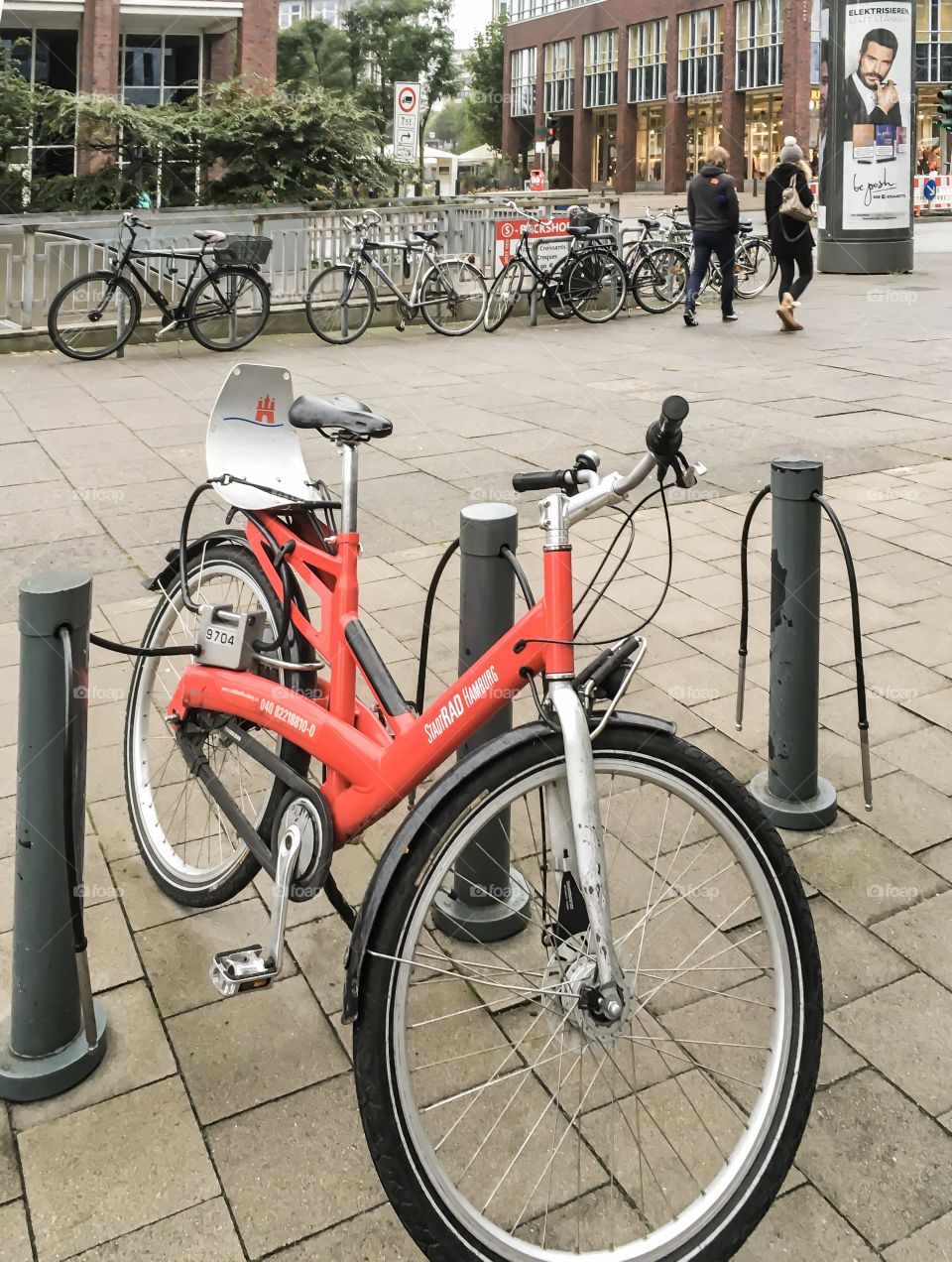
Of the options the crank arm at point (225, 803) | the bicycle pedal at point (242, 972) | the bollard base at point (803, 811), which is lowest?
the bicycle pedal at point (242, 972)

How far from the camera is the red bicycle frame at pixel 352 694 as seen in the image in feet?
6.71

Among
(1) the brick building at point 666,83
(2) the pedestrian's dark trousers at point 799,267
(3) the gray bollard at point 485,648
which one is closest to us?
(3) the gray bollard at point 485,648

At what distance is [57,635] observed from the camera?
7.48ft

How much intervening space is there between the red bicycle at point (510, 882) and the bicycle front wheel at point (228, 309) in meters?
9.62

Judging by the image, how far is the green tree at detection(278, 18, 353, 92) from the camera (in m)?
67.6

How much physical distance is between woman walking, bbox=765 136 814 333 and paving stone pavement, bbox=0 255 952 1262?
294cm

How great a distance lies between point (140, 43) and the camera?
28547 millimetres

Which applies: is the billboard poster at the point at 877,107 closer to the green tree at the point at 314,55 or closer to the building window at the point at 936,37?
the building window at the point at 936,37

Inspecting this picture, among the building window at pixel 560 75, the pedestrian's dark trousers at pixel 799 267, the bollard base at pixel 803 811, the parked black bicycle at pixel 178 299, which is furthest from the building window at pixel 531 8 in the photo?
the bollard base at pixel 803 811

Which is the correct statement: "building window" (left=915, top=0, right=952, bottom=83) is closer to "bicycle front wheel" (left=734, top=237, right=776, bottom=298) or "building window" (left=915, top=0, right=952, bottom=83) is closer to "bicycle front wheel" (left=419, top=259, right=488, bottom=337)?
"bicycle front wheel" (left=734, top=237, right=776, bottom=298)

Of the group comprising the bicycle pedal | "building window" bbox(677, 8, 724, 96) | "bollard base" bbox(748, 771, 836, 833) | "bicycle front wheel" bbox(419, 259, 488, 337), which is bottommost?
the bicycle pedal

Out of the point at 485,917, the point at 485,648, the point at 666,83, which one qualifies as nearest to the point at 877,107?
the point at 485,648

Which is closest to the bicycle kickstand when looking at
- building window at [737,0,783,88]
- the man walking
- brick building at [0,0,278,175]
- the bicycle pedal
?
the bicycle pedal

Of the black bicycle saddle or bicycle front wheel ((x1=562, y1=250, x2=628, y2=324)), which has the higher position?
bicycle front wheel ((x1=562, y1=250, x2=628, y2=324))
